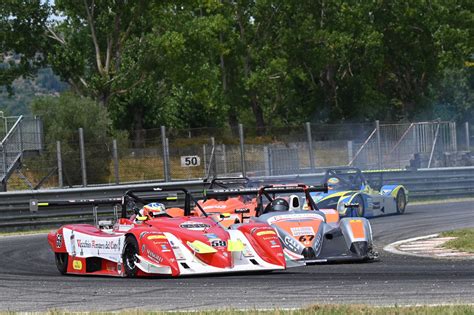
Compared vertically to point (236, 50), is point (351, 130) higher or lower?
lower

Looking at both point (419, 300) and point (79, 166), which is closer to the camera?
point (419, 300)

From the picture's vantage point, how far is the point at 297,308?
1078 centimetres

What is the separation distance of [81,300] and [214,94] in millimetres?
39374

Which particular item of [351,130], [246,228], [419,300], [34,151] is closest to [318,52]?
[351,130]

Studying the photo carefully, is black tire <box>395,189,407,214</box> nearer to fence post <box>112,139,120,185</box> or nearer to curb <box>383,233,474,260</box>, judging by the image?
fence post <box>112,139,120,185</box>

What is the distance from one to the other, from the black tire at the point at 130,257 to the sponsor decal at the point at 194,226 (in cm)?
70

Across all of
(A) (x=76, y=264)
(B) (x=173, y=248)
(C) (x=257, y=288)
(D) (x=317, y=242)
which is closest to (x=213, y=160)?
(A) (x=76, y=264)

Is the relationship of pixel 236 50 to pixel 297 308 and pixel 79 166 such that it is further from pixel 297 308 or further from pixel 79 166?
pixel 297 308

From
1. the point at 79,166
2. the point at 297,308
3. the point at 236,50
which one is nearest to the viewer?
the point at 297,308

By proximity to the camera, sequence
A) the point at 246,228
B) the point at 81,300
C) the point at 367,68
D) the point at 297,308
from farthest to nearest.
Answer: the point at 367,68 < the point at 246,228 < the point at 81,300 < the point at 297,308

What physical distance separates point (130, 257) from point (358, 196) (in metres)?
11.5

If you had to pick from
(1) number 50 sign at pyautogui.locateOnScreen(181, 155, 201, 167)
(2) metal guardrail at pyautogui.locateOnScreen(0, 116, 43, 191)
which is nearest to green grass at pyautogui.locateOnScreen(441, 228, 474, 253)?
(1) number 50 sign at pyautogui.locateOnScreen(181, 155, 201, 167)

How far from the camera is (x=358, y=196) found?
2598 cm

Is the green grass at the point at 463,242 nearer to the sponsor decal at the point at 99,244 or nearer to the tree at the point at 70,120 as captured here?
the sponsor decal at the point at 99,244
